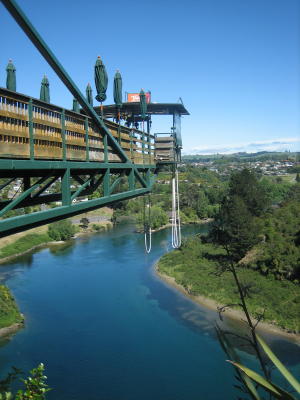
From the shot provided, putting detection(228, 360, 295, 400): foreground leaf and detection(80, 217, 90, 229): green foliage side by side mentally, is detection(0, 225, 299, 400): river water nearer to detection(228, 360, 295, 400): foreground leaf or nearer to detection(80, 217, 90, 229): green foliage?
detection(228, 360, 295, 400): foreground leaf

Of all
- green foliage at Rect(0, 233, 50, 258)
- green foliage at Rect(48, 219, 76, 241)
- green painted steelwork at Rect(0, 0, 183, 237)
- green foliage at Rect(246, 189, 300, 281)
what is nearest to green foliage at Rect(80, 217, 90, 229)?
green foliage at Rect(48, 219, 76, 241)

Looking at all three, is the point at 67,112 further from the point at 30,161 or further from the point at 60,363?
the point at 60,363

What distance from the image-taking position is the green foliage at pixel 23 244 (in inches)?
1185

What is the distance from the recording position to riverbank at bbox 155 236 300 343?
56.0ft

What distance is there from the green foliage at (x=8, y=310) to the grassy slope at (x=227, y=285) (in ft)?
28.1

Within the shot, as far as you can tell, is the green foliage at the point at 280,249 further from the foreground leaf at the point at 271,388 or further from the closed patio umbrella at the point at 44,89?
the foreground leaf at the point at 271,388

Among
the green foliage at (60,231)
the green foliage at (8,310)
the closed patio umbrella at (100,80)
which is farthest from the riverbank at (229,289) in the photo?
the green foliage at (60,231)

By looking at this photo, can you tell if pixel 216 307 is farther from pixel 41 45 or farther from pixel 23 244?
pixel 23 244

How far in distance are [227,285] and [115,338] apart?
7.71 meters

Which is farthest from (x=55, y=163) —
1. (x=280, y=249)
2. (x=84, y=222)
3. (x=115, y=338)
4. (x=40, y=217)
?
(x=84, y=222)

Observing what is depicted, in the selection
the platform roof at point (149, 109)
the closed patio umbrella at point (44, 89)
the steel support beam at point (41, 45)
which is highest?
the platform roof at point (149, 109)

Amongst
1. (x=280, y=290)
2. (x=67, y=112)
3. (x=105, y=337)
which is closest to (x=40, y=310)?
(x=105, y=337)

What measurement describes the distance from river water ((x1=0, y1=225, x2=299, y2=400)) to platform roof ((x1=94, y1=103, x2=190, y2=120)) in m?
8.17

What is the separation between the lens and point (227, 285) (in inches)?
828
